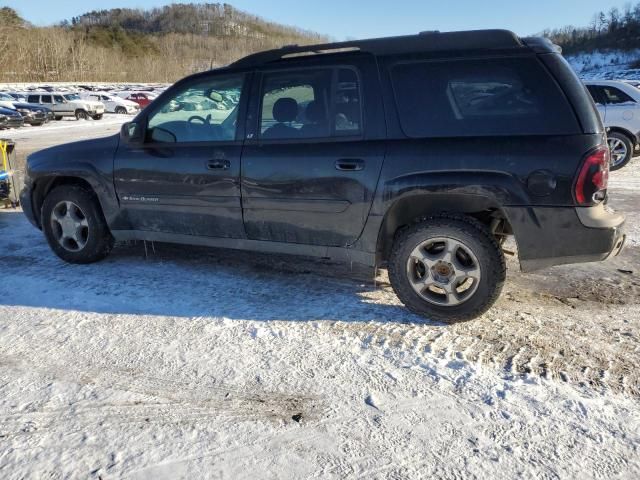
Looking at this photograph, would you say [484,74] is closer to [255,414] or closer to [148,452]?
[255,414]

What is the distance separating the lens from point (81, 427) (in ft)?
8.62

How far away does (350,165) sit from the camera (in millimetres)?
3771

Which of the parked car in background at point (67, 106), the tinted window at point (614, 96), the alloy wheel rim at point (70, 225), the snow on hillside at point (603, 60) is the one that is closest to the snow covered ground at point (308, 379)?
the alloy wheel rim at point (70, 225)

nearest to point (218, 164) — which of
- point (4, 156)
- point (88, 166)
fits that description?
point (88, 166)

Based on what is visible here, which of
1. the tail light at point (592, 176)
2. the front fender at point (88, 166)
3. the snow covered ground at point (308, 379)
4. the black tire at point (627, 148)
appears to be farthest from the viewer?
the black tire at point (627, 148)

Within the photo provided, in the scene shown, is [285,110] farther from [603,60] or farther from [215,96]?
[603,60]

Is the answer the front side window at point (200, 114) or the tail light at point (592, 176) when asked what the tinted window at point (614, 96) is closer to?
the tail light at point (592, 176)

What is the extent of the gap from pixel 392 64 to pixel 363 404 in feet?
7.65

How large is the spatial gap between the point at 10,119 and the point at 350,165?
24.5 meters

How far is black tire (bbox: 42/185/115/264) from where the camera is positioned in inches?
192

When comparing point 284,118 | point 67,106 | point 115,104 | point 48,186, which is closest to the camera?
point 284,118

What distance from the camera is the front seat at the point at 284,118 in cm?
405

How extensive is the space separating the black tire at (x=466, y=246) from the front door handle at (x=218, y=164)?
145 cm

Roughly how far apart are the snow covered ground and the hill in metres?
36.7
